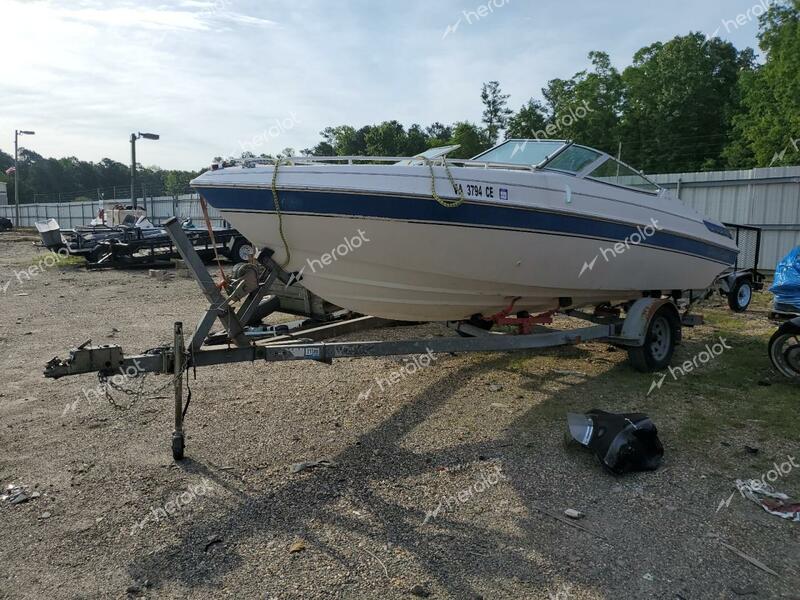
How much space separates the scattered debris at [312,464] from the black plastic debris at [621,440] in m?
1.64

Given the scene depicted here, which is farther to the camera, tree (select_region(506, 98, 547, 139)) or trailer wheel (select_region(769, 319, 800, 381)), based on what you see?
tree (select_region(506, 98, 547, 139))

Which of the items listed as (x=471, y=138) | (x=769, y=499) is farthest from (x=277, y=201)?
(x=471, y=138)

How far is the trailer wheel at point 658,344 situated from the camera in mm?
5617

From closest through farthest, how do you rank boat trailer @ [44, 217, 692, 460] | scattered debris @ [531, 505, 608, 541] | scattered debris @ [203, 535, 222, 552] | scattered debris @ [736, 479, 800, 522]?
scattered debris @ [203, 535, 222, 552], scattered debris @ [531, 505, 608, 541], scattered debris @ [736, 479, 800, 522], boat trailer @ [44, 217, 692, 460]

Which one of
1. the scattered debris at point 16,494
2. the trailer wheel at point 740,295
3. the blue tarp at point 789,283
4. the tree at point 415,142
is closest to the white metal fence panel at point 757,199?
the trailer wheel at point 740,295

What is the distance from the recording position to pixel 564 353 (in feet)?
21.7

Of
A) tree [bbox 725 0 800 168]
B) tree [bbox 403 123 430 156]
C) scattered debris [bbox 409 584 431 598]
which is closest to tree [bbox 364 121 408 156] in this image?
tree [bbox 403 123 430 156]

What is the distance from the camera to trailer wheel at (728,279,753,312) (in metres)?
8.67

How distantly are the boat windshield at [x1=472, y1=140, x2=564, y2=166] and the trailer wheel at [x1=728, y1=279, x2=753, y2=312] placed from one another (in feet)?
17.3

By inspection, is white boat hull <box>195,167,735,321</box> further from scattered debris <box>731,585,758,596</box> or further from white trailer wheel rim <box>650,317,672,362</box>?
scattered debris <box>731,585,758,596</box>

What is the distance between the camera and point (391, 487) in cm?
349

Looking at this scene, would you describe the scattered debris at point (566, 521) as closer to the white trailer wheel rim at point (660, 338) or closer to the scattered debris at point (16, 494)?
the scattered debris at point (16, 494)

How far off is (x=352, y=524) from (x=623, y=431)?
5.99 ft

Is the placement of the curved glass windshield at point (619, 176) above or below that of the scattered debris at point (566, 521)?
above
